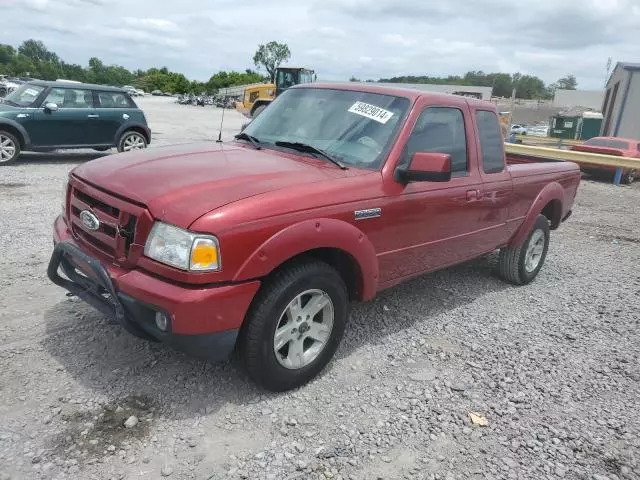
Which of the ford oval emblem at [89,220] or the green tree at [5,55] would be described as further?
the green tree at [5,55]

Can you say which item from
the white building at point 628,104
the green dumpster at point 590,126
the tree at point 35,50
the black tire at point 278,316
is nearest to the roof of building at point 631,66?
the white building at point 628,104

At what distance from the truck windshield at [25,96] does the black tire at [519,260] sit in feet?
33.6

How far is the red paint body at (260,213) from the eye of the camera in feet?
8.81

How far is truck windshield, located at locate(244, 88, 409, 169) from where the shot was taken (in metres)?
3.67

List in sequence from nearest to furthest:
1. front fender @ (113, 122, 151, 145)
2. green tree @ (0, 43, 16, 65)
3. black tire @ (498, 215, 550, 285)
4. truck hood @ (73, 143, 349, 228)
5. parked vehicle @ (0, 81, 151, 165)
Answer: truck hood @ (73, 143, 349, 228)
black tire @ (498, 215, 550, 285)
parked vehicle @ (0, 81, 151, 165)
front fender @ (113, 122, 151, 145)
green tree @ (0, 43, 16, 65)

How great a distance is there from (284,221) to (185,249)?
22.6 inches

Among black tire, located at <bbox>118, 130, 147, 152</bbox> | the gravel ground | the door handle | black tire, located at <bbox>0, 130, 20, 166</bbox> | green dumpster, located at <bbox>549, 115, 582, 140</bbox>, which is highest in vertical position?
green dumpster, located at <bbox>549, 115, 582, 140</bbox>

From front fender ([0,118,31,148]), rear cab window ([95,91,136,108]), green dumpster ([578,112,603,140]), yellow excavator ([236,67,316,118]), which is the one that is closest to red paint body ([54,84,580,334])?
front fender ([0,118,31,148])

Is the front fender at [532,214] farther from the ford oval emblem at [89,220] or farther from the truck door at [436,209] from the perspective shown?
the ford oval emblem at [89,220]

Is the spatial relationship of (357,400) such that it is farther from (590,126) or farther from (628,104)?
(590,126)

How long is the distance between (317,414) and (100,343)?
1659mm

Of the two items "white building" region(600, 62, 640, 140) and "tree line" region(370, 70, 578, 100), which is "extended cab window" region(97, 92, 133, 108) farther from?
"tree line" region(370, 70, 578, 100)

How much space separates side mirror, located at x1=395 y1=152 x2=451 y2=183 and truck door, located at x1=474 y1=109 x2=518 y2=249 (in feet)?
3.81

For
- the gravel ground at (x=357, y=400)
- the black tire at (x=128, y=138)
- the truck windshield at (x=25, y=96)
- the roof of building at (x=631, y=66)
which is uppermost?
the roof of building at (x=631, y=66)
